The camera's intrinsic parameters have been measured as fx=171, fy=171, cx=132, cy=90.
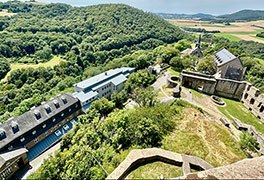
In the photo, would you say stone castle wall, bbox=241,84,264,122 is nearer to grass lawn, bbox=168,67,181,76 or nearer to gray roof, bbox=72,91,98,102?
grass lawn, bbox=168,67,181,76

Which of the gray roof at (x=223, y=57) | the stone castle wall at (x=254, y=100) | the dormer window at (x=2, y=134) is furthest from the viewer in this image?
the gray roof at (x=223, y=57)

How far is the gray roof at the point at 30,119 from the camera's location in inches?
1187

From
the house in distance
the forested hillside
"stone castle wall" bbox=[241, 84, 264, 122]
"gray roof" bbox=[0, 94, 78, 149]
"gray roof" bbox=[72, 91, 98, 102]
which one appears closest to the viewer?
"gray roof" bbox=[0, 94, 78, 149]

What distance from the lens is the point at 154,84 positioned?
45.1m

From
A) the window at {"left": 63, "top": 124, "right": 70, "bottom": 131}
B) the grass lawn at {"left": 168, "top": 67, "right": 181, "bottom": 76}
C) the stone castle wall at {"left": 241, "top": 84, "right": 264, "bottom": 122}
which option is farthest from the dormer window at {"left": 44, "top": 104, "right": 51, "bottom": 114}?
the stone castle wall at {"left": 241, "top": 84, "right": 264, "bottom": 122}

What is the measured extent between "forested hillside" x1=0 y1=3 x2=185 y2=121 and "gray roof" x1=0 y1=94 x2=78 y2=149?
12488 millimetres

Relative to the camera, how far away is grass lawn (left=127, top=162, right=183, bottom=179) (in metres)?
13.5

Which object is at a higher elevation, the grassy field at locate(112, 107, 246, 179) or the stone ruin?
the grassy field at locate(112, 107, 246, 179)

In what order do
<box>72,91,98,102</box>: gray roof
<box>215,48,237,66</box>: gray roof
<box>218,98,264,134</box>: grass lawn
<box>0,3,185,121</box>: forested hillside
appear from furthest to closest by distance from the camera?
<box>0,3,185,121</box>: forested hillside, <box>215,48,237,66</box>: gray roof, <box>72,91,98,102</box>: gray roof, <box>218,98,264,134</box>: grass lawn

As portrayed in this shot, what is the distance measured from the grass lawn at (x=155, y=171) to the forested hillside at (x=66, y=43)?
137ft

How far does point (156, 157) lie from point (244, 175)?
6.89 metres

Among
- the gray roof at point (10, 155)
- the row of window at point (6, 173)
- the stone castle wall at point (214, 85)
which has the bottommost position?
the row of window at point (6, 173)

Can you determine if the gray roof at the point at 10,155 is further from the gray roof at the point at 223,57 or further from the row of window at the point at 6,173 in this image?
the gray roof at the point at 223,57

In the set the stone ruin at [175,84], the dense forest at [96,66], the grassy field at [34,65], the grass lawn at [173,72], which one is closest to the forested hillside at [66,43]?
the dense forest at [96,66]
